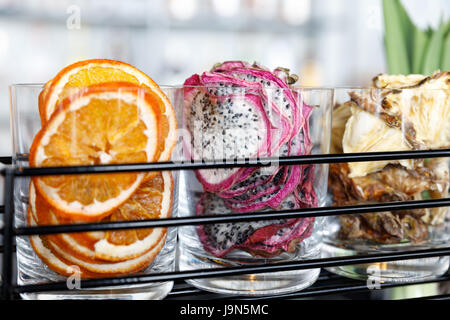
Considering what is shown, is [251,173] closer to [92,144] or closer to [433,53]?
[92,144]

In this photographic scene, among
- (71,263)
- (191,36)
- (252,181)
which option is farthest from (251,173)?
(191,36)

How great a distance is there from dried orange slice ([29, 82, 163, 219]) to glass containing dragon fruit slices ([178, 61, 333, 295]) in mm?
39

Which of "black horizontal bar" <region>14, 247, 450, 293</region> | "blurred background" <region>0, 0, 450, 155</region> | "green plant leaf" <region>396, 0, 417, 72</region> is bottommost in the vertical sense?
"black horizontal bar" <region>14, 247, 450, 293</region>

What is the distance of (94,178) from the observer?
28cm

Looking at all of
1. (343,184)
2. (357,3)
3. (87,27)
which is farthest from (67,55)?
(343,184)

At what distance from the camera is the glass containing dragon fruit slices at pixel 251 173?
0.31 m

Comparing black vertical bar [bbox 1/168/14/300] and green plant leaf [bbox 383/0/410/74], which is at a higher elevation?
green plant leaf [bbox 383/0/410/74]

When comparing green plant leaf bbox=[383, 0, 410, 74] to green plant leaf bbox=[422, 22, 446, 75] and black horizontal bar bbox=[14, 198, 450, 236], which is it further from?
black horizontal bar bbox=[14, 198, 450, 236]

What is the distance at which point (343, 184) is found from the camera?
0.41 m

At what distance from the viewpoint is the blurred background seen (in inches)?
71.9

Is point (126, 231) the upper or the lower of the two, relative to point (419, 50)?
lower

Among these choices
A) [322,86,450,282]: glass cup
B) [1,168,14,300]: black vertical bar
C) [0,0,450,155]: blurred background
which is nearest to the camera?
[1,168,14,300]: black vertical bar

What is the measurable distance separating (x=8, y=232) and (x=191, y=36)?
1.83 meters

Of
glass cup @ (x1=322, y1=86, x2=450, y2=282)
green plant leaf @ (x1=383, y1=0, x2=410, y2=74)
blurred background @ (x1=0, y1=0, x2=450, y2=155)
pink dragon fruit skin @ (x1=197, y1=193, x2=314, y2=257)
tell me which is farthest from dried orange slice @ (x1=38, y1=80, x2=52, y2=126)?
blurred background @ (x1=0, y1=0, x2=450, y2=155)
